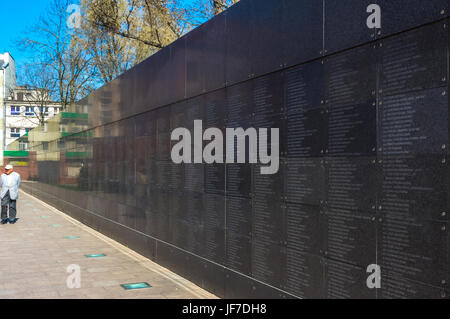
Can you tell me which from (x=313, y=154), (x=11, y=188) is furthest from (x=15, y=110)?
(x=313, y=154)

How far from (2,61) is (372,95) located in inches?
3104

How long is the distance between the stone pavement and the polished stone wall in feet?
1.37

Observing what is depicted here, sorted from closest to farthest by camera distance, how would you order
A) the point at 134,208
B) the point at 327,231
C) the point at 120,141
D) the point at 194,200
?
the point at 327,231 → the point at 194,200 → the point at 134,208 → the point at 120,141

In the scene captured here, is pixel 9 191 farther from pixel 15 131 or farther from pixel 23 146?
pixel 15 131

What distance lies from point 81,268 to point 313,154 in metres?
5.23

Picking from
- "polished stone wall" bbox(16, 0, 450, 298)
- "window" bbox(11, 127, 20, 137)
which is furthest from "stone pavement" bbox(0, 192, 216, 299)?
"window" bbox(11, 127, 20, 137)

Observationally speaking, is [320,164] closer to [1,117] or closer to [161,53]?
[161,53]

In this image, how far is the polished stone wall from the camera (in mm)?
3430

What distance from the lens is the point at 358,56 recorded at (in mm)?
4066

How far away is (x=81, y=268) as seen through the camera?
8.15 m

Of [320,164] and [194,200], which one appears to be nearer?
[320,164]

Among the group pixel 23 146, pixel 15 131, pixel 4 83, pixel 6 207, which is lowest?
pixel 6 207

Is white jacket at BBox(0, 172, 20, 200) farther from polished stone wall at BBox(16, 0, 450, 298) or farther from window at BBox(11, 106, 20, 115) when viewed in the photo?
window at BBox(11, 106, 20, 115)
